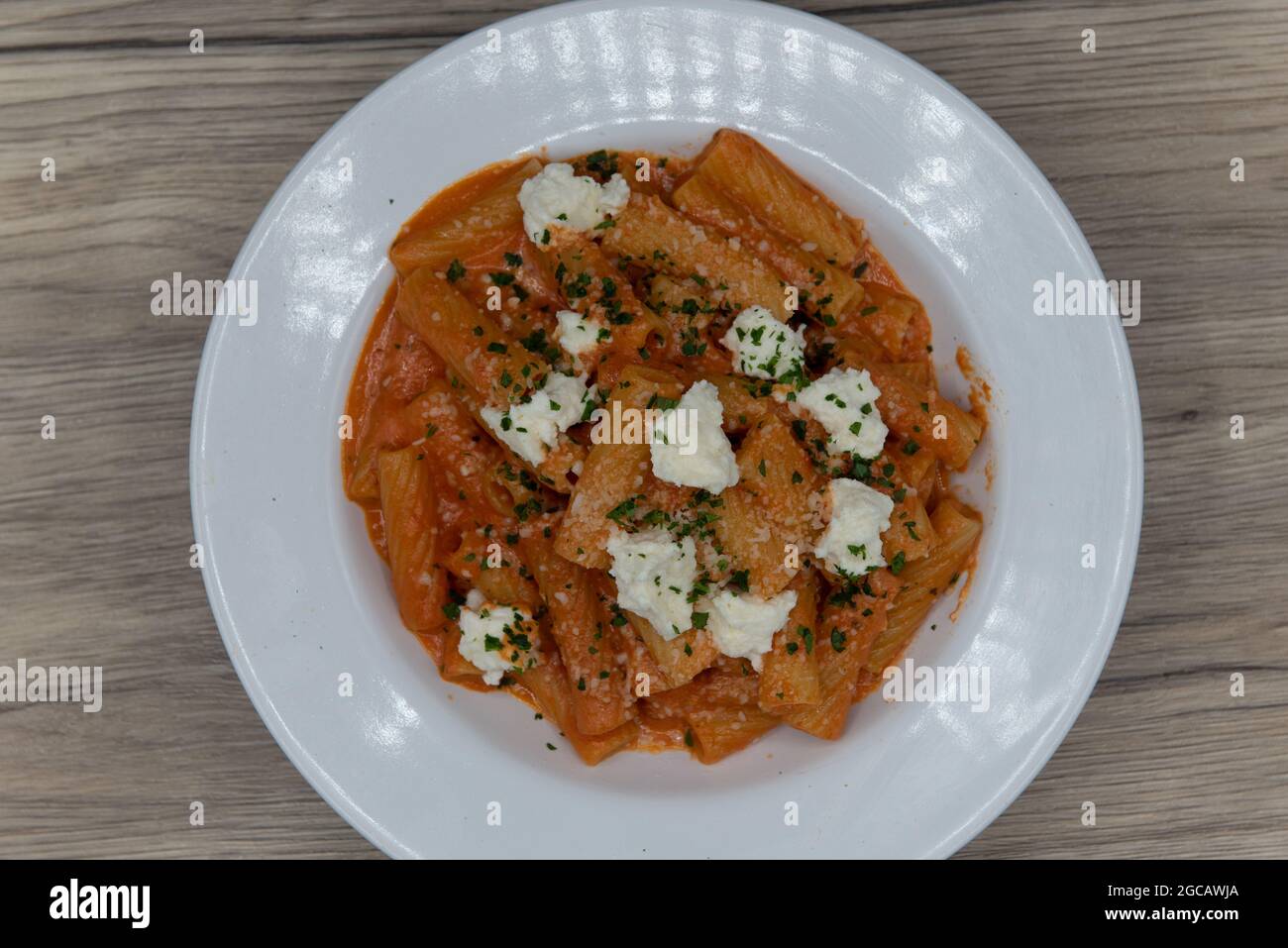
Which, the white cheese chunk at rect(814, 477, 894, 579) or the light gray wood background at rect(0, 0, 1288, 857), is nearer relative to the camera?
the white cheese chunk at rect(814, 477, 894, 579)

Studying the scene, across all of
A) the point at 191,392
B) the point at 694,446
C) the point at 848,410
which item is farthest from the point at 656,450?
the point at 191,392

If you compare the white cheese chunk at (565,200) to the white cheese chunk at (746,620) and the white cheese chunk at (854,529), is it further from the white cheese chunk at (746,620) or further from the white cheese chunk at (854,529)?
the white cheese chunk at (746,620)

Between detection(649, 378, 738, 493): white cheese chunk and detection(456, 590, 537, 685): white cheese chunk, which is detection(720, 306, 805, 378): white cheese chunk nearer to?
detection(649, 378, 738, 493): white cheese chunk

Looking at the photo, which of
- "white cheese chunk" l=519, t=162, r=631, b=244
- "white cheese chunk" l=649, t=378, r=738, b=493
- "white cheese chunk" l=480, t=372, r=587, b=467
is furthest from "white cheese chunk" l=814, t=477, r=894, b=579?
"white cheese chunk" l=519, t=162, r=631, b=244

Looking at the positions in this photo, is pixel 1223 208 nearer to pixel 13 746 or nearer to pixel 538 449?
pixel 538 449

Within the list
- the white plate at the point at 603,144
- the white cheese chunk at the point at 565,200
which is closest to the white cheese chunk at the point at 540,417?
the white cheese chunk at the point at 565,200

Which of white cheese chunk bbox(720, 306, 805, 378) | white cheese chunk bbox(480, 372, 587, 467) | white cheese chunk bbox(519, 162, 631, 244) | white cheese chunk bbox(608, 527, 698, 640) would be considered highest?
white cheese chunk bbox(519, 162, 631, 244)

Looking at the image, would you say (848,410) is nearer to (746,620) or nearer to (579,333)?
(746,620)

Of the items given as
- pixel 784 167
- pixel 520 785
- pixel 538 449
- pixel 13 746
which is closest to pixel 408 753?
pixel 520 785
